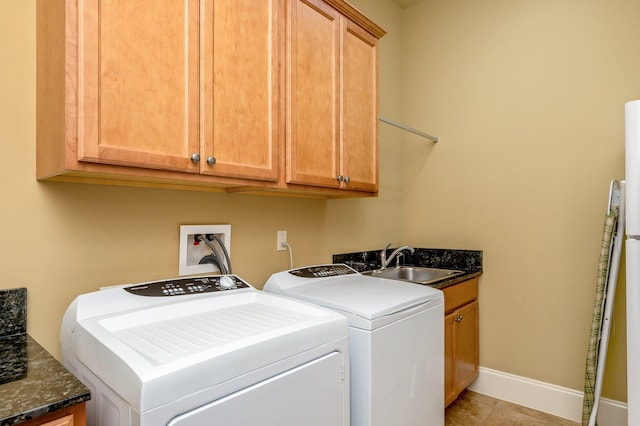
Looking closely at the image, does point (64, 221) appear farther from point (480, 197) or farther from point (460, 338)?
point (480, 197)

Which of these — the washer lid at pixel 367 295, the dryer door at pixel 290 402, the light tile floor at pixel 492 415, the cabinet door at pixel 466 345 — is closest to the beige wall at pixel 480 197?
the cabinet door at pixel 466 345

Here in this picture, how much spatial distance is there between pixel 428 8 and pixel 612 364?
9.07 feet

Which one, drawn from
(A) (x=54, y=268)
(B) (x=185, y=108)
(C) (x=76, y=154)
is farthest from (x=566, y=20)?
(A) (x=54, y=268)

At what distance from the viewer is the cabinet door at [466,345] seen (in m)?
2.36

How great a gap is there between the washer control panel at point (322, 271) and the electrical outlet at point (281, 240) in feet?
0.57

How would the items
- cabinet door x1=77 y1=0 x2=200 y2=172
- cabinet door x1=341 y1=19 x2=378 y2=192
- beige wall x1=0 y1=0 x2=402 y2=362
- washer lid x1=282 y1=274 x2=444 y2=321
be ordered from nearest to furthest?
cabinet door x1=77 y1=0 x2=200 y2=172
beige wall x1=0 y1=0 x2=402 y2=362
washer lid x1=282 y1=274 x2=444 y2=321
cabinet door x1=341 y1=19 x2=378 y2=192

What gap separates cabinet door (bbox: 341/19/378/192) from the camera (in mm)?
1979

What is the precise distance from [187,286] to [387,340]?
82cm

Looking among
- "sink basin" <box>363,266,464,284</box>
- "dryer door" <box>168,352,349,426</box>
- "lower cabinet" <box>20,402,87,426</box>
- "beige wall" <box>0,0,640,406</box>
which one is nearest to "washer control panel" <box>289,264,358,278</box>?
"beige wall" <box>0,0,640,406</box>

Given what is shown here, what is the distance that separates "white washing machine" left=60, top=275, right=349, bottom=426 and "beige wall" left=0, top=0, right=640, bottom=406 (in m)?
0.27

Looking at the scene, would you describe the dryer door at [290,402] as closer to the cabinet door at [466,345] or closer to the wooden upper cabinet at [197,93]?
the wooden upper cabinet at [197,93]

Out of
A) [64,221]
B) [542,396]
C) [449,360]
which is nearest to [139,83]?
[64,221]

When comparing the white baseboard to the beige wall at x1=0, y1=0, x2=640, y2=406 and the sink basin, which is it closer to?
the beige wall at x1=0, y1=0, x2=640, y2=406

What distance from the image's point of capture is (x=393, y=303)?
5.20ft
